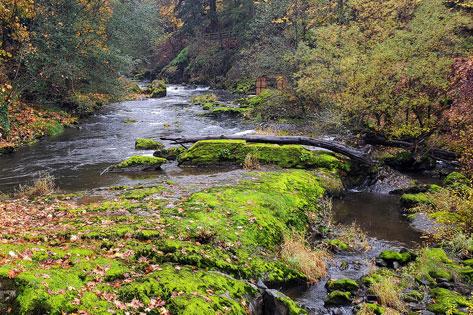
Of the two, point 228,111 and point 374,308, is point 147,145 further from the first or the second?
point 374,308

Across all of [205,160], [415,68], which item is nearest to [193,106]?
[205,160]

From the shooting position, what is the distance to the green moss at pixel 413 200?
1272cm

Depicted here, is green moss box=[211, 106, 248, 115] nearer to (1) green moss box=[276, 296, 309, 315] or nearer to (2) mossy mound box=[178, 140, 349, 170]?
(2) mossy mound box=[178, 140, 349, 170]

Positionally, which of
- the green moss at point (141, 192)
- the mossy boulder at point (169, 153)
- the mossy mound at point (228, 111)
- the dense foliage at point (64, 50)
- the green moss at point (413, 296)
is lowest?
the green moss at point (413, 296)

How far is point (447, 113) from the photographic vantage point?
1565cm

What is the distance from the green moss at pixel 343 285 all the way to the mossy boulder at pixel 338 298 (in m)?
0.29

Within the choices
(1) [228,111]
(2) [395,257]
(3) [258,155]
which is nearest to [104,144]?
(3) [258,155]

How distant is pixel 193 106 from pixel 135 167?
21047mm

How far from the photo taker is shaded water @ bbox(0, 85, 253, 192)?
14.8 metres

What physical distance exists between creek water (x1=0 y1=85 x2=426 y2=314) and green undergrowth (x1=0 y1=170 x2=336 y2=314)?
1.37m

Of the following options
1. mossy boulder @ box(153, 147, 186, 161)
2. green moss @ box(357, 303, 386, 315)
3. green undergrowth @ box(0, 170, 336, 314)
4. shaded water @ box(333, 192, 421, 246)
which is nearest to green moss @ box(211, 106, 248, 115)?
mossy boulder @ box(153, 147, 186, 161)

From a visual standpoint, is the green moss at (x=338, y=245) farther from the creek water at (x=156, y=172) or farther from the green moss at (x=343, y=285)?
the green moss at (x=343, y=285)

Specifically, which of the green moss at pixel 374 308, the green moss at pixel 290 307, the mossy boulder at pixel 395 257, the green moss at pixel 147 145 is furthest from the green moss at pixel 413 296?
the green moss at pixel 147 145

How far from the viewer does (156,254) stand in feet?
22.1
